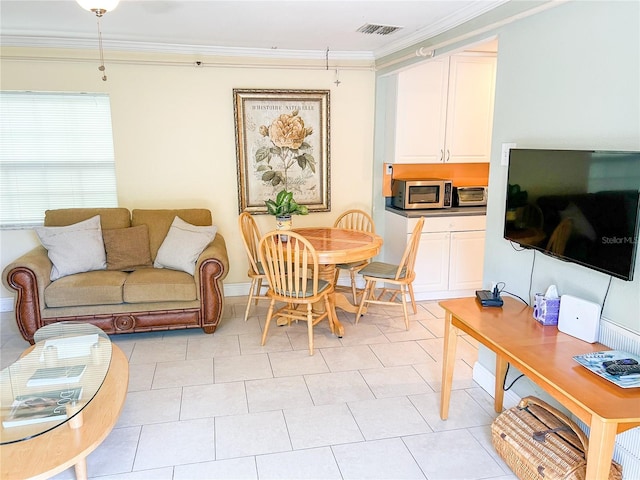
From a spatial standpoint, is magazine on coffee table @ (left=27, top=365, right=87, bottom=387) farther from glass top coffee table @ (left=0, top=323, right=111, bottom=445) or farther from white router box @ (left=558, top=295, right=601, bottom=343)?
white router box @ (left=558, top=295, right=601, bottom=343)

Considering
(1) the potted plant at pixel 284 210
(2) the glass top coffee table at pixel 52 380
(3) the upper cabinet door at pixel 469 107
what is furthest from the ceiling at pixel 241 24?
(2) the glass top coffee table at pixel 52 380

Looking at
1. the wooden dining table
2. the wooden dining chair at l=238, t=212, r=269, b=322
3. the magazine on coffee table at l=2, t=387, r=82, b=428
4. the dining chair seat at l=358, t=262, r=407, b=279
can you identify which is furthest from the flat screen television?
the magazine on coffee table at l=2, t=387, r=82, b=428

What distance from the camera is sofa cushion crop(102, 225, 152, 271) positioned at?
4086mm

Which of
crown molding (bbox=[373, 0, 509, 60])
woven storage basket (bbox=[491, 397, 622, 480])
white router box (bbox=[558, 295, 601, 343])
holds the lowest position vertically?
woven storage basket (bbox=[491, 397, 622, 480])

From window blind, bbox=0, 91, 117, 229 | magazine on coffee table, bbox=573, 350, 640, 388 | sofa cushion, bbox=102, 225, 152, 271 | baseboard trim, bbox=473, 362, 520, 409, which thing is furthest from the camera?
window blind, bbox=0, 91, 117, 229

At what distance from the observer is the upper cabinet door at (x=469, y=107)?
4.56 metres

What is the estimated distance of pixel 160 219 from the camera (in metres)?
4.34

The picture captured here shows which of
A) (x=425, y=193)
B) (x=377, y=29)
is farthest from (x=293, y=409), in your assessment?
(x=377, y=29)

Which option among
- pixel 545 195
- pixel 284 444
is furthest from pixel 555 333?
pixel 284 444

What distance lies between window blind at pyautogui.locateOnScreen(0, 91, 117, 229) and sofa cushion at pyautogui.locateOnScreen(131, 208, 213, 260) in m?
0.55

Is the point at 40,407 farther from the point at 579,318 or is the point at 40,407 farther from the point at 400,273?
the point at 400,273

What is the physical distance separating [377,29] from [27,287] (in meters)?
3.41

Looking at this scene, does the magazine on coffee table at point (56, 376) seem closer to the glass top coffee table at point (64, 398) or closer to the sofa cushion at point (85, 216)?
the glass top coffee table at point (64, 398)

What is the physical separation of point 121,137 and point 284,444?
336cm
